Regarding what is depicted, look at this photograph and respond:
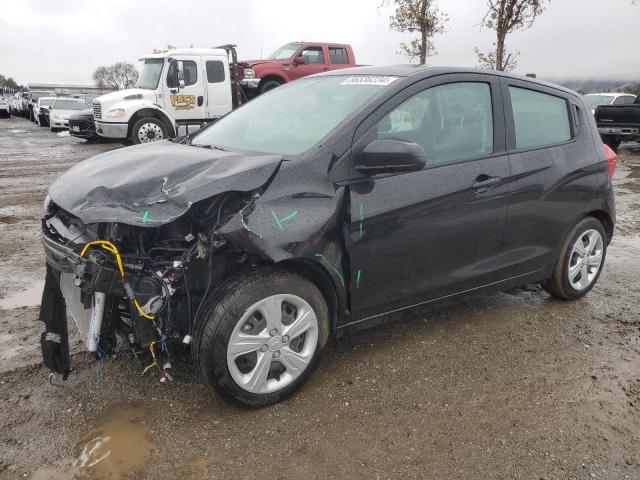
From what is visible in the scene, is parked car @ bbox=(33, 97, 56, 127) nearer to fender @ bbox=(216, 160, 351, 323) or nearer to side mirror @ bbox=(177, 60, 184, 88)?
side mirror @ bbox=(177, 60, 184, 88)

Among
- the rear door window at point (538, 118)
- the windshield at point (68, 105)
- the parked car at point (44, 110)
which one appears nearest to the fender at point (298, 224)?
the rear door window at point (538, 118)

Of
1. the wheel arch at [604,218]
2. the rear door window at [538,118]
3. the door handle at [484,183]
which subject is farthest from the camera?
the wheel arch at [604,218]

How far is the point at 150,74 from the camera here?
1351 centimetres

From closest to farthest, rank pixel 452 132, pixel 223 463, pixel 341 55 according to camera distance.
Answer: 1. pixel 223 463
2. pixel 452 132
3. pixel 341 55

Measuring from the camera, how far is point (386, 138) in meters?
2.87

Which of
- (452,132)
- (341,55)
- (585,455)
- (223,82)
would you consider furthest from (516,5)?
(585,455)

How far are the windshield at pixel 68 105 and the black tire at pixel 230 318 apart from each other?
23.5m

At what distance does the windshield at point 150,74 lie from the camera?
13328 millimetres

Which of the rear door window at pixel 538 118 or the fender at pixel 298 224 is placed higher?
the rear door window at pixel 538 118

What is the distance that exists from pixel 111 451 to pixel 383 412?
1.29 metres

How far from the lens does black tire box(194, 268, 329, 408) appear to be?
8.07 feet

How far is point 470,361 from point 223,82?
11970 mm

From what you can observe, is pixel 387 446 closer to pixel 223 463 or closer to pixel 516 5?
pixel 223 463

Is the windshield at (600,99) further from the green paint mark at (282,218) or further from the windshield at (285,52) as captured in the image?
the green paint mark at (282,218)
